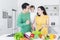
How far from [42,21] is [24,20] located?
14cm

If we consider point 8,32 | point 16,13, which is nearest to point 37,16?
point 16,13

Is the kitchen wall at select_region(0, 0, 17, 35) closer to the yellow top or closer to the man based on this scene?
the man

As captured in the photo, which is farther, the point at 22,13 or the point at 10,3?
the point at 10,3

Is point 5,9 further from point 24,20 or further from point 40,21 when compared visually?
point 40,21

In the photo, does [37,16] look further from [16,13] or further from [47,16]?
[16,13]

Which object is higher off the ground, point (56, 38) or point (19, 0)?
point (19, 0)

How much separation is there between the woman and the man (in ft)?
0.24

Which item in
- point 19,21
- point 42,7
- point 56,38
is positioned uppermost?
point 42,7

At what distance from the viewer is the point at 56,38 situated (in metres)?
1.08

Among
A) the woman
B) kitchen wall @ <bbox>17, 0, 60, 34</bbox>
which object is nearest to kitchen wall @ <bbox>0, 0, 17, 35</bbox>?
kitchen wall @ <bbox>17, 0, 60, 34</bbox>

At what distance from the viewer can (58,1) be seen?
1.15m

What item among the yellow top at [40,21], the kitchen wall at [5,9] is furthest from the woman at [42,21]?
the kitchen wall at [5,9]

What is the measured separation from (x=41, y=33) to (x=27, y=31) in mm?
115

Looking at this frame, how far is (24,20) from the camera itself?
1050 millimetres
